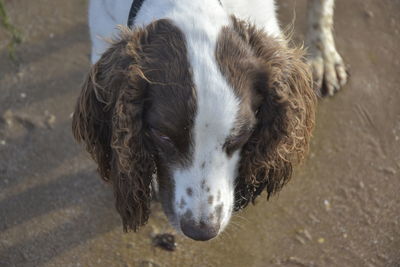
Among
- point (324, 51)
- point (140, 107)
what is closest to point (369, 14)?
point (324, 51)

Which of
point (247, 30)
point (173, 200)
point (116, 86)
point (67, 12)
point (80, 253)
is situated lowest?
point (80, 253)

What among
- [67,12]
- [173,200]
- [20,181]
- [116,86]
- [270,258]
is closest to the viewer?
[116,86]

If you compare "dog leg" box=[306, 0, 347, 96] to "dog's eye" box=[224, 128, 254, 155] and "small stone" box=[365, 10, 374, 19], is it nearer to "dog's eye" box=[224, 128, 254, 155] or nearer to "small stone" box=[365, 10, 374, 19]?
"small stone" box=[365, 10, 374, 19]

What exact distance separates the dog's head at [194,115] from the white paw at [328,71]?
51.9 inches

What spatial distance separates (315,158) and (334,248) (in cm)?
65

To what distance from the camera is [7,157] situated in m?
3.73

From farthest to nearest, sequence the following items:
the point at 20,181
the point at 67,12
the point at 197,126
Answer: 1. the point at 67,12
2. the point at 20,181
3. the point at 197,126

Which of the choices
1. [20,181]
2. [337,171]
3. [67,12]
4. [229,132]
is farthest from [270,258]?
[67,12]

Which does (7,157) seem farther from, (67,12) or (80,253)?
(67,12)

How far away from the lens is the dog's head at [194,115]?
2.21m

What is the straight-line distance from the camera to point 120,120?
7.72ft

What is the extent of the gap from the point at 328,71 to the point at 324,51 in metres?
0.16

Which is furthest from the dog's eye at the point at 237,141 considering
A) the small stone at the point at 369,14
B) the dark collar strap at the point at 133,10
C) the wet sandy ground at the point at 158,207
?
the small stone at the point at 369,14

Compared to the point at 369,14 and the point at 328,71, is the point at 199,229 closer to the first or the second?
the point at 328,71
